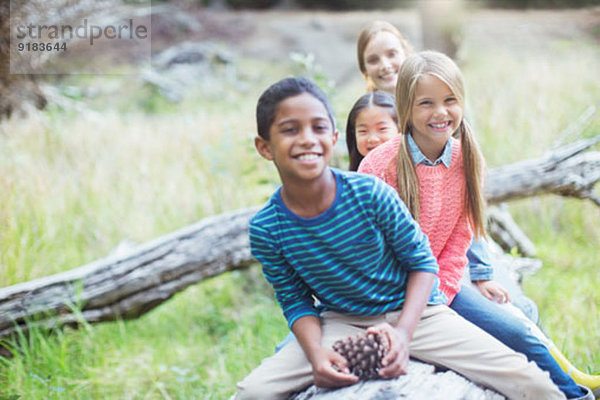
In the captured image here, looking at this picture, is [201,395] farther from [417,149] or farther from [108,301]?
[417,149]

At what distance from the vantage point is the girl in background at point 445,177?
6.50 feet

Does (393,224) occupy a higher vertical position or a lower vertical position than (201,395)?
higher

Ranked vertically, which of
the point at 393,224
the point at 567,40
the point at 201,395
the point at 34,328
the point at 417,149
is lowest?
the point at 201,395

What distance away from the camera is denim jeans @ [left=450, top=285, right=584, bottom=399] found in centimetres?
194

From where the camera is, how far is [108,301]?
3371 millimetres

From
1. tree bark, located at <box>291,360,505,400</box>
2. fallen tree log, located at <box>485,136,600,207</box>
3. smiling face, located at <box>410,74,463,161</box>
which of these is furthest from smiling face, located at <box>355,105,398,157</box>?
fallen tree log, located at <box>485,136,600,207</box>

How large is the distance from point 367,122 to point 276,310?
69.8 inches

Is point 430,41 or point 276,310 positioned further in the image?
point 430,41

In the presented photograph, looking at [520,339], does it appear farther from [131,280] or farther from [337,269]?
[131,280]

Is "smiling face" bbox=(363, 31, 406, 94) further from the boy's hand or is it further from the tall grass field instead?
the boy's hand

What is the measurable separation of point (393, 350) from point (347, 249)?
34 cm

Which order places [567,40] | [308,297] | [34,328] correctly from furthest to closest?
[567,40]
[34,328]
[308,297]

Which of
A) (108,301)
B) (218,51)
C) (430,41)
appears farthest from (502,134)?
(218,51)

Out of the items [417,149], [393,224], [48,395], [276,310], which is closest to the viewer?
[393,224]
